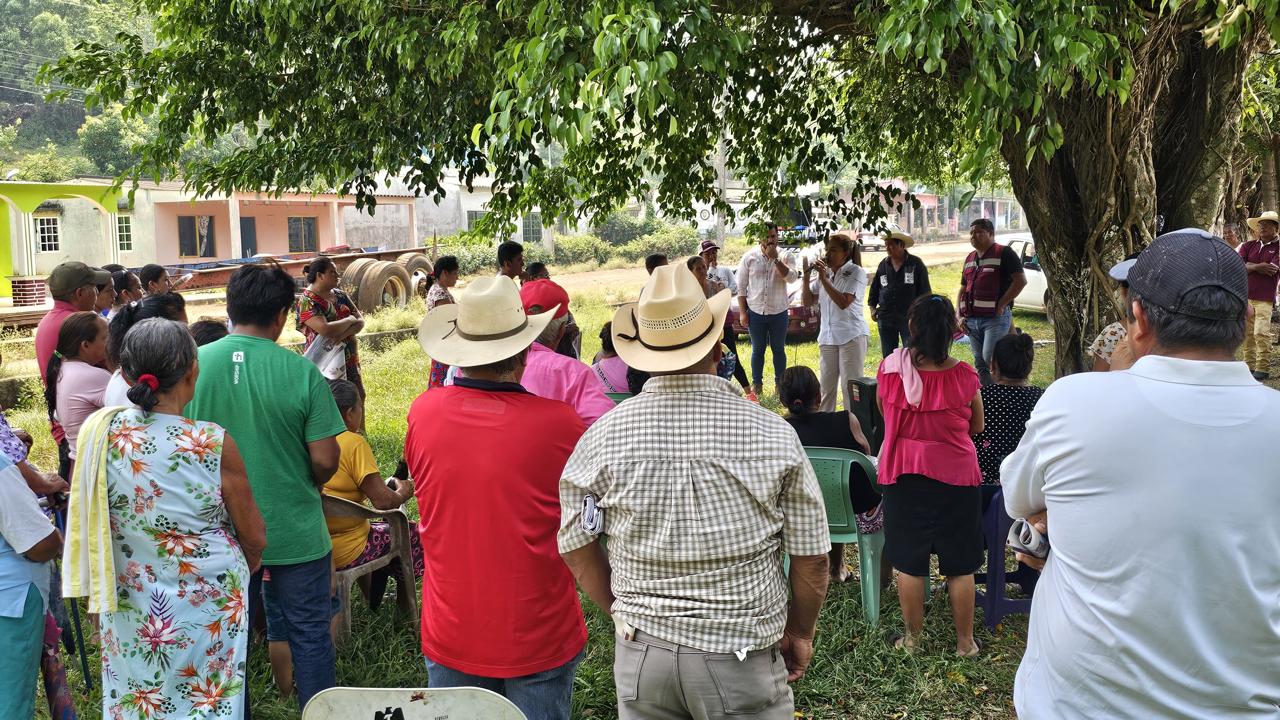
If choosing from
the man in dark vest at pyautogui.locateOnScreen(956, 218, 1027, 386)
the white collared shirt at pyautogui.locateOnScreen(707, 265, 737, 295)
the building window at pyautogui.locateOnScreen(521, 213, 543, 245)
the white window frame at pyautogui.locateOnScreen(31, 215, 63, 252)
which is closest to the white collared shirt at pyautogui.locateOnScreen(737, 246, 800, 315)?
the white collared shirt at pyautogui.locateOnScreen(707, 265, 737, 295)

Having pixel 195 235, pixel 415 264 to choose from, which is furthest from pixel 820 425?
pixel 195 235

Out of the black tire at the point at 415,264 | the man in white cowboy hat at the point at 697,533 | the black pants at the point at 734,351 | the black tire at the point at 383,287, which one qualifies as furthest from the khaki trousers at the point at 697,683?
the black tire at the point at 415,264

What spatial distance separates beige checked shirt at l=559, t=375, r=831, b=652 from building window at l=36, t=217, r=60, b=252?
2942cm

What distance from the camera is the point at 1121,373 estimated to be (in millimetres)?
1891

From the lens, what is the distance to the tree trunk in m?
6.07

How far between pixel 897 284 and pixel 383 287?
12.5m

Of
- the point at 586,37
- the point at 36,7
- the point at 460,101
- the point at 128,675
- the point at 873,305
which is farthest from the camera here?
the point at 36,7

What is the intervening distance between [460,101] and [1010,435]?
391 centimetres

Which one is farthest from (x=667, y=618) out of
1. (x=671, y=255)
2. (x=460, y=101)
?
(x=671, y=255)

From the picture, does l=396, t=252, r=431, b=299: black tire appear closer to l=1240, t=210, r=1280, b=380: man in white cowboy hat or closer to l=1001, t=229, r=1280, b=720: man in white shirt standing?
l=1240, t=210, r=1280, b=380: man in white cowboy hat

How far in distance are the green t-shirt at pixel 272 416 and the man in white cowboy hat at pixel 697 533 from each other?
140 centimetres

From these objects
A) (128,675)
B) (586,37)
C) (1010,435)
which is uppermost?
(586,37)

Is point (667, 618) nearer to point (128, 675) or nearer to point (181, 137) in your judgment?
point (128, 675)

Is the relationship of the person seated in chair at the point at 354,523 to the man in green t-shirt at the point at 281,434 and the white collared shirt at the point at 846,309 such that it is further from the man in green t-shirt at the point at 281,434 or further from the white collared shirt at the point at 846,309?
the white collared shirt at the point at 846,309
